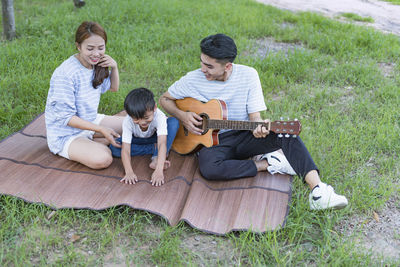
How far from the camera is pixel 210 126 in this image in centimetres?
338

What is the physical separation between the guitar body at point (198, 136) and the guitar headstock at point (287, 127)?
505mm

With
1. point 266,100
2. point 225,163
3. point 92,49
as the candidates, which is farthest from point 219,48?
point 266,100

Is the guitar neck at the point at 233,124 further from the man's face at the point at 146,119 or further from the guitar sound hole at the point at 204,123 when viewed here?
the man's face at the point at 146,119

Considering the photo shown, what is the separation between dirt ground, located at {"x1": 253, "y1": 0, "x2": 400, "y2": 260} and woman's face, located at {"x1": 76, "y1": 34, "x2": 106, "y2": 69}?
2450mm

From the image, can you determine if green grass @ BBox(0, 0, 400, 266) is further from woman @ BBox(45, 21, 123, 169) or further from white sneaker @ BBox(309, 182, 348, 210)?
woman @ BBox(45, 21, 123, 169)

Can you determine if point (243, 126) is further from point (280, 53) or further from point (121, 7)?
point (121, 7)

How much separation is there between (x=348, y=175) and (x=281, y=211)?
38.2 inches

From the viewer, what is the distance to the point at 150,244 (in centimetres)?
273

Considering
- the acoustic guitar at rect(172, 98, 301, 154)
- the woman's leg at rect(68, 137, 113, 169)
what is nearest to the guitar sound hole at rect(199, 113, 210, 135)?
the acoustic guitar at rect(172, 98, 301, 154)

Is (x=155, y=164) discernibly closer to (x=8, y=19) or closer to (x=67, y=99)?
(x=67, y=99)

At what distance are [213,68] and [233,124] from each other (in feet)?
1.70

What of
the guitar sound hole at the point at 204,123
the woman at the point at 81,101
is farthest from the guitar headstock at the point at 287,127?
the woman at the point at 81,101

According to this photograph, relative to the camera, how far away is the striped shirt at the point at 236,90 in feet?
11.2

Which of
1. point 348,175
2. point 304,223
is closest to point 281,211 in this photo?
point 304,223
